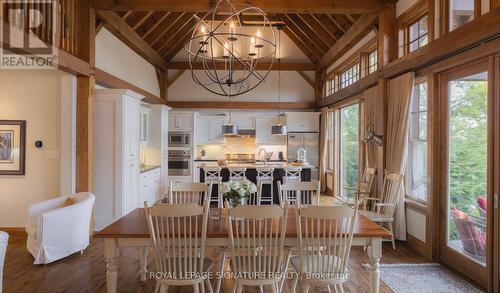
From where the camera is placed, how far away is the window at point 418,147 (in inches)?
167

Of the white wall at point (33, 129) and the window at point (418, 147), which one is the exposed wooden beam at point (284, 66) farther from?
the window at point (418, 147)

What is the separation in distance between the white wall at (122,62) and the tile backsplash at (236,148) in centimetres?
234

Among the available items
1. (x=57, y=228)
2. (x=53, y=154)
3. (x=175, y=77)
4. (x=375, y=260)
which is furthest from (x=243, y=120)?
(x=375, y=260)

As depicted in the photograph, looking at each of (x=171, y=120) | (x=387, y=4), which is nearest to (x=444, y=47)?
(x=387, y=4)

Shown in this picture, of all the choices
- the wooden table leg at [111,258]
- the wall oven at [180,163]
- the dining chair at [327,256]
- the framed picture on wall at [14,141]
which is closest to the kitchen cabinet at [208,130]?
the wall oven at [180,163]

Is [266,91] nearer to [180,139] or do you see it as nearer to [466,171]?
[180,139]

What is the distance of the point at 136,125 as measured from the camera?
5.55 m

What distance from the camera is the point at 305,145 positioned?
8.96 m

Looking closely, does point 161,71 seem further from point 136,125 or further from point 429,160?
point 429,160

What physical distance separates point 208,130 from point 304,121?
2.83 m

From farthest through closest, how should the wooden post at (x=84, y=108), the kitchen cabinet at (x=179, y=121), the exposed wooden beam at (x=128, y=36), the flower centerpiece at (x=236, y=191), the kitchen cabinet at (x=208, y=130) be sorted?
the kitchen cabinet at (x=208, y=130), the kitchen cabinet at (x=179, y=121), the exposed wooden beam at (x=128, y=36), the wooden post at (x=84, y=108), the flower centerpiece at (x=236, y=191)

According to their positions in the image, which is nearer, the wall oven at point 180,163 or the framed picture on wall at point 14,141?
the framed picture on wall at point 14,141

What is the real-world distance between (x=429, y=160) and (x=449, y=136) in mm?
381

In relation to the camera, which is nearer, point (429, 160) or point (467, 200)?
point (467, 200)
